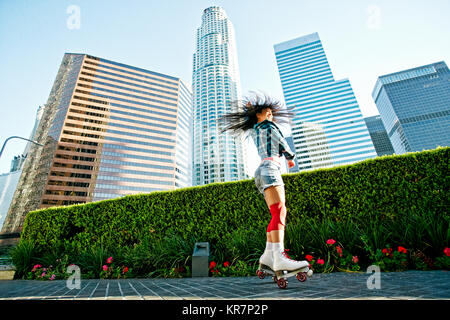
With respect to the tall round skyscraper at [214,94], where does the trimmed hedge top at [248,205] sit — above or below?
below

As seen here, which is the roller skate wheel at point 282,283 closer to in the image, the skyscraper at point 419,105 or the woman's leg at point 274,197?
the woman's leg at point 274,197

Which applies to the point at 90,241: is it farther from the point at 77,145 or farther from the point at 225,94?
the point at 225,94

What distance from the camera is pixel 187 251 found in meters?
4.59

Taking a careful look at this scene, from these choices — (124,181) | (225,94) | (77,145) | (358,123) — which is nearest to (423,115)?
(358,123)

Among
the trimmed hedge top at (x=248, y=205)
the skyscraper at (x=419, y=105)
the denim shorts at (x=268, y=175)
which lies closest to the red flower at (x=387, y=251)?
the trimmed hedge top at (x=248, y=205)

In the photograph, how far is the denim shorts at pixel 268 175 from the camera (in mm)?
2479

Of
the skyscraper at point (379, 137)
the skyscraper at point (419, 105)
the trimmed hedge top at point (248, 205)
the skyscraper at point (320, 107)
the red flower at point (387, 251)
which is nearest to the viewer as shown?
the red flower at point (387, 251)

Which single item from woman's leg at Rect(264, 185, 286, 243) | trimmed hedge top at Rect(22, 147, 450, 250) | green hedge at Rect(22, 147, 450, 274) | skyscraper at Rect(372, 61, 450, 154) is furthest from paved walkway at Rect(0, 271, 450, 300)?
skyscraper at Rect(372, 61, 450, 154)

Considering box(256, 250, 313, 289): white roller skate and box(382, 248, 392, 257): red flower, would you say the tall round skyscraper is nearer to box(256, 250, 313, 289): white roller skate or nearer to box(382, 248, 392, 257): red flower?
box(382, 248, 392, 257): red flower

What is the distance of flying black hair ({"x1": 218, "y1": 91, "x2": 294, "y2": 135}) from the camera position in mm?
3188

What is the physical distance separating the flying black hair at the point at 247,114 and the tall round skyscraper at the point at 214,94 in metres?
104

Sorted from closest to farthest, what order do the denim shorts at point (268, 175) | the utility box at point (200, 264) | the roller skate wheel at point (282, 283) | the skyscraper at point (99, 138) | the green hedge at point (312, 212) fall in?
the roller skate wheel at point (282, 283) → the denim shorts at point (268, 175) → the green hedge at point (312, 212) → the utility box at point (200, 264) → the skyscraper at point (99, 138)

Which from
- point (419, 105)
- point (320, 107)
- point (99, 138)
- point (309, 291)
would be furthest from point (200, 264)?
point (419, 105)

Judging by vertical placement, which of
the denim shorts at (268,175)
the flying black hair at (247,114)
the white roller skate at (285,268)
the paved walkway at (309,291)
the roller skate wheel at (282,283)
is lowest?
the paved walkway at (309,291)
